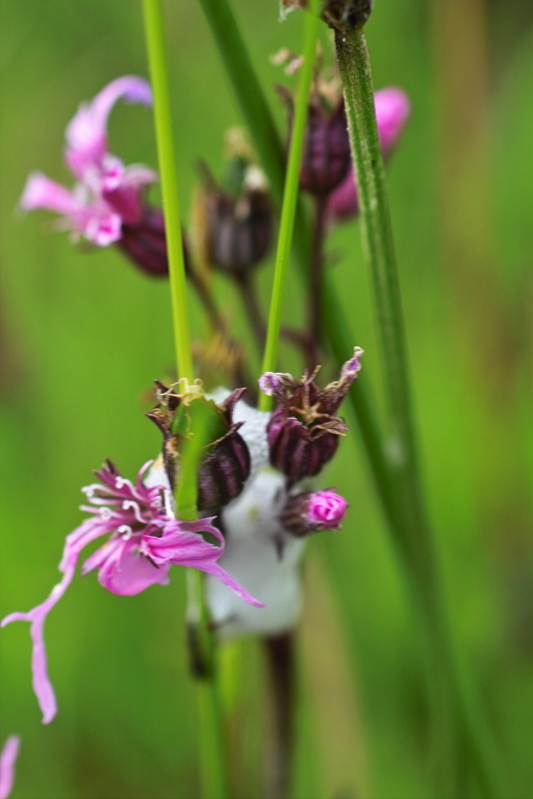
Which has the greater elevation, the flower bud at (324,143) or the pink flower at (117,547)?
the flower bud at (324,143)

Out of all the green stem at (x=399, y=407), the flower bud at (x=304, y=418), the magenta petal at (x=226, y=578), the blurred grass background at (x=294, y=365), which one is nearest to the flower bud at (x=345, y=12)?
the green stem at (x=399, y=407)

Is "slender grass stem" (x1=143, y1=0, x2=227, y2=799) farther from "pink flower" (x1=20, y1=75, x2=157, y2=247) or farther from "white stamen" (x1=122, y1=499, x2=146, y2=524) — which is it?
"pink flower" (x1=20, y1=75, x2=157, y2=247)

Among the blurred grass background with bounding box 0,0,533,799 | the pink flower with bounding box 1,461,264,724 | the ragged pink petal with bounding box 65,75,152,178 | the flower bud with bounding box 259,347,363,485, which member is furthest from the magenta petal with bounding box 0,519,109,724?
the blurred grass background with bounding box 0,0,533,799

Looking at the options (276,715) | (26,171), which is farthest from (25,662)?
(26,171)

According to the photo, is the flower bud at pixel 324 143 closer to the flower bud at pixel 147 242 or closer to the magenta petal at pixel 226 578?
the flower bud at pixel 147 242

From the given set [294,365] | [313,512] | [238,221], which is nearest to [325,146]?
[238,221]

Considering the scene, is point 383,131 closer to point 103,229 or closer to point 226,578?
point 103,229
